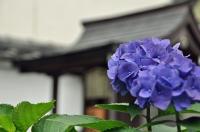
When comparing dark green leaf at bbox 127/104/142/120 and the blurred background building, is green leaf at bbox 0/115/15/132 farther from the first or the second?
the blurred background building

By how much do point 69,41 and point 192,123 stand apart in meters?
8.66

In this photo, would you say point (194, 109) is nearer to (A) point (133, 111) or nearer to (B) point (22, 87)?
(A) point (133, 111)

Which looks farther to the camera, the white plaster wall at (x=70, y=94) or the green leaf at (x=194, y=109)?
the white plaster wall at (x=70, y=94)

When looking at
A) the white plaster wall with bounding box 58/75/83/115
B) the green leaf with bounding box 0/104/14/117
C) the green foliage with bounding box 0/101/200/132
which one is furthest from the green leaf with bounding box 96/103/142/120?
the white plaster wall with bounding box 58/75/83/115

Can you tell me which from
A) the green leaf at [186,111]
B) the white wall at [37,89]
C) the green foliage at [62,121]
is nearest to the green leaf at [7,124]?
the green foliage at [62,121]

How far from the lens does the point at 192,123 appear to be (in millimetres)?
1254

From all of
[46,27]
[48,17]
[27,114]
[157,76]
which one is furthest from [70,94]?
[157,76]

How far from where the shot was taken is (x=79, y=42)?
7.98 m

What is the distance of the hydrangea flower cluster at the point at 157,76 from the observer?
1.18 m

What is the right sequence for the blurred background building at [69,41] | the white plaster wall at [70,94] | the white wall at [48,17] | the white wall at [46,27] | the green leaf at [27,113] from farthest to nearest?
the white wall at [48,17], the white plaster wall at [70,94], the white wall at [46,27], the blurred background building at [69,41], the green leaf at [27,113]

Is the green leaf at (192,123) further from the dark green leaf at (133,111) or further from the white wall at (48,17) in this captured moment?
the white wall at (48,17)

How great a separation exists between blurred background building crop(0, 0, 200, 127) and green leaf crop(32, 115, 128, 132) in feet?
14.7

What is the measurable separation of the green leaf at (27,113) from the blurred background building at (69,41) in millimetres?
4484

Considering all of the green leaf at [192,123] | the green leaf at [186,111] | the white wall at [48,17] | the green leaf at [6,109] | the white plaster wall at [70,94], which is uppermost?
the white wall at [48,17]
